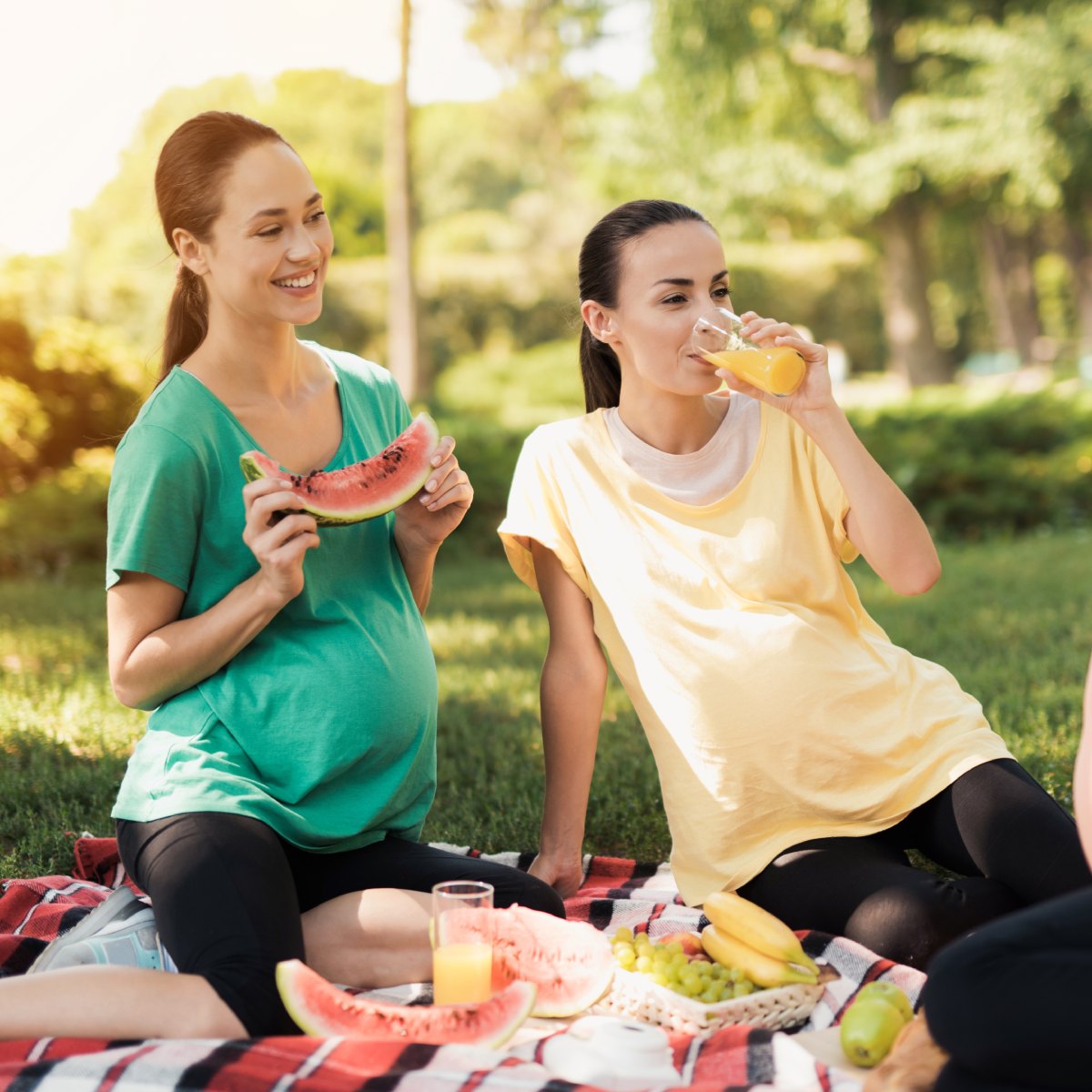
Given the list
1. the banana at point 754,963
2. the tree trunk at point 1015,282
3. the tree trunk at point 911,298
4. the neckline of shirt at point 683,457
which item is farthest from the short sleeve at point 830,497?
the tree trunk at point 1015,282

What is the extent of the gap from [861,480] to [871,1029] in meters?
1.26

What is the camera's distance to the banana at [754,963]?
2.72 m

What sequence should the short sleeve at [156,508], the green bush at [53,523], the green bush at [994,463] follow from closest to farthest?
the short sleeve at [156,508] < the green bush at [53,523] < the green bush at [994,463]

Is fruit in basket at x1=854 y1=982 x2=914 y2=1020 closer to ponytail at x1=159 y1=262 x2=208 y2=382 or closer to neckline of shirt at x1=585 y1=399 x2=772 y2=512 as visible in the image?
neckline of shirt at x1=585 y1=399 x2=772 y2=512

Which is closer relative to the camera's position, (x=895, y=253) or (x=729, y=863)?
(x=729, y=863)

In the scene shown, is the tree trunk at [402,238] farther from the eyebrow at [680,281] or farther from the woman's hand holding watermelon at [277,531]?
the woman's hand holding watermelon at [277,531]

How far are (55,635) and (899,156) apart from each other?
15.5m

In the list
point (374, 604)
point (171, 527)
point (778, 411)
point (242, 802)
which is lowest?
point (242, 802)

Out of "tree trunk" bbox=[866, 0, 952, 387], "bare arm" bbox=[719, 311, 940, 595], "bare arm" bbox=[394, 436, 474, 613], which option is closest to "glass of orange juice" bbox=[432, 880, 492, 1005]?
"bare arm" bbox=[394, 436, 474, 613]

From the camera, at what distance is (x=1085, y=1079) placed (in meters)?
1.99

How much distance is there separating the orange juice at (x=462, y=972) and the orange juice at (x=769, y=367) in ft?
4.61

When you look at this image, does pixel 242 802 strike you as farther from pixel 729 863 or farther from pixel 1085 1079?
pixel 1085 1079

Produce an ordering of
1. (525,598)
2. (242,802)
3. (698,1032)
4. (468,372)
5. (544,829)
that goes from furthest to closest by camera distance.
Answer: (468,372), (525,598), (544,829), (242,802), (698,1032)

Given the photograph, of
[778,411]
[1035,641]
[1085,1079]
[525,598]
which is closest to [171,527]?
[778,411]
